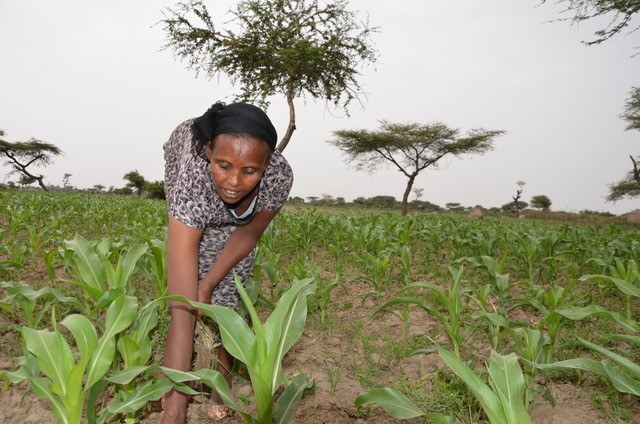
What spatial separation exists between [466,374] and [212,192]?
1291 millimetres

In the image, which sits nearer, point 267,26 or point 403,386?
point 403,386

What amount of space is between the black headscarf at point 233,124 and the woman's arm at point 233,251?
44cm

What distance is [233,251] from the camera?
2.11 metres

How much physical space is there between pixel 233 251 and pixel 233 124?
2.36ft

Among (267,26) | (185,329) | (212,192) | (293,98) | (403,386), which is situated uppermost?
(267,26)

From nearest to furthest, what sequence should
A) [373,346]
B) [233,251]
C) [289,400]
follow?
1. [289,400]
2. [233,251]
3. [373,346]

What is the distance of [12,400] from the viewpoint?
6.20 feet

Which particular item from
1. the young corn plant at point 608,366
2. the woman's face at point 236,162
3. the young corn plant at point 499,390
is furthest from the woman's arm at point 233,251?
the young corn plant at point 608,366

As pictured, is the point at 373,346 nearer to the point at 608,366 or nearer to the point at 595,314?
the point at 595,314

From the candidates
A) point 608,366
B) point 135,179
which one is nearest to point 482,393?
point 608,366

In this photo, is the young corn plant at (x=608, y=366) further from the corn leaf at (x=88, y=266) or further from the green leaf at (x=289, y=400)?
the corn leaf at (x=88, y=266)

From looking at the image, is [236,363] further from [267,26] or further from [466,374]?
[267,26]

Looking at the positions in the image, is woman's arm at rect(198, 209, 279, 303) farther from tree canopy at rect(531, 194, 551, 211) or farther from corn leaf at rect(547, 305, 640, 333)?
tree canopy at rect(531, 194, 551, 211)

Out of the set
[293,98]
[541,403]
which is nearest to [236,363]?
[541,403]
